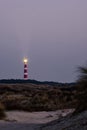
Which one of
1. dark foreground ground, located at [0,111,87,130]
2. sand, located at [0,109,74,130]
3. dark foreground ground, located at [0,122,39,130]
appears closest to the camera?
dark foreground ground, located at [0,111,87,130]

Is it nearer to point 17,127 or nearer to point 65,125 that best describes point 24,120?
point 17,127

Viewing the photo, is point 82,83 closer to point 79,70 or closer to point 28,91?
point 79,70

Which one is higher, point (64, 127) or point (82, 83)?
point (82, 83)

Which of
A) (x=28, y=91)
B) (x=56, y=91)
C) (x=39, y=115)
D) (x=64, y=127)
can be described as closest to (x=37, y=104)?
(x=39, y=115)

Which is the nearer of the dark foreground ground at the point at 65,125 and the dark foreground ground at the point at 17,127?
the dark foreground ground at the point at 65,125

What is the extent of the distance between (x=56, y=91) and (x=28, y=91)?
3.26m

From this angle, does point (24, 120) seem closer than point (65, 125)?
No

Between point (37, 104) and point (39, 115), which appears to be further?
point (37, 104)

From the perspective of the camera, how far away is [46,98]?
29656 mm

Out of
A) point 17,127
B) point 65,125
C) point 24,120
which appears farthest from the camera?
point 24,120

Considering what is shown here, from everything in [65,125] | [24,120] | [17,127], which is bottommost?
[24,120]

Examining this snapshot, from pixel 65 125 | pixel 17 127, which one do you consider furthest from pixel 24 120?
pixel 65 125

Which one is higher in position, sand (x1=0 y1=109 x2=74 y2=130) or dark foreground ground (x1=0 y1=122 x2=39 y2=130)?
dark foreground ground (x1=0 y1=122 x2=39 y2=130)

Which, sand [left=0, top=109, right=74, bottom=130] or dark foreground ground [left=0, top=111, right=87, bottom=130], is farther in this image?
sand [left=0, top=109, right=74, bottom=130]
